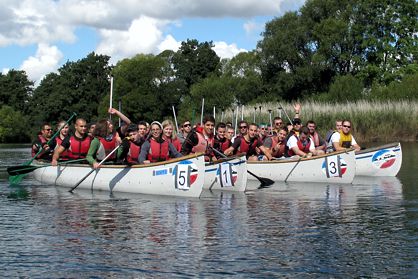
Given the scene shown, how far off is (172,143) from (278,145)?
12.4 ft

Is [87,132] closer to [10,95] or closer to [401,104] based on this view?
[401,104]

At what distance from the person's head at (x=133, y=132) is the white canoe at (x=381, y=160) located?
6386mm

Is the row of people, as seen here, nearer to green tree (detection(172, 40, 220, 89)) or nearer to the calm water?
the calm water

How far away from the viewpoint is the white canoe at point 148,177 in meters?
13.3

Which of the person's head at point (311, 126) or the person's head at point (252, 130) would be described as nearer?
the person's head at point (252, 130)

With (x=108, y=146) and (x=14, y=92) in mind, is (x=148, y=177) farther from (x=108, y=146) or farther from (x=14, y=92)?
(x=14, y=92)

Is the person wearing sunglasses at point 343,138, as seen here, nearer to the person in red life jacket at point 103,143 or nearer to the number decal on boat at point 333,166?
the number decal on boat at point 333,166

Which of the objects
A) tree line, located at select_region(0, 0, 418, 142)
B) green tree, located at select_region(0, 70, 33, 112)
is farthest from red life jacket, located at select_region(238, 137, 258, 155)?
green tree, located at select_region(0, 70, 33, 112)

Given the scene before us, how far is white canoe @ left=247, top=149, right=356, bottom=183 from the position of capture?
55.3 feet

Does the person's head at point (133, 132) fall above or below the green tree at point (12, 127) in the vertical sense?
below

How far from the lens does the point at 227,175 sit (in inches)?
597

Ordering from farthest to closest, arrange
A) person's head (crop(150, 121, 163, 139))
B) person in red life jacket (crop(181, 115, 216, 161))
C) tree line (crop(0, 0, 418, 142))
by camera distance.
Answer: tree line (crop(0, 0, 418, 142)), person in red life jacket (crop(181, 115, 216, 161)), person's head (crop(150, 121, 163, 139))

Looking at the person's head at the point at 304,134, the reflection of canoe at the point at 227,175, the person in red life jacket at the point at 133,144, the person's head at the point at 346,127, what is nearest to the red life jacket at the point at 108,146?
the person in red life jacket at the point at 133,144

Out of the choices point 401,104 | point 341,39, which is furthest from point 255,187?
point 341,39
